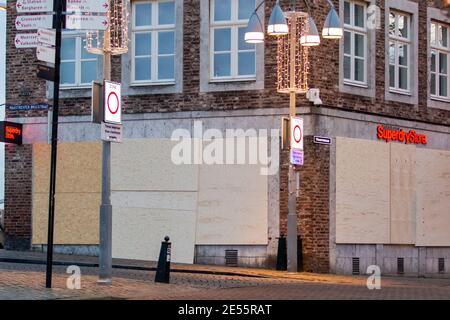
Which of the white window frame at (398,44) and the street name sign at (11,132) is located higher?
the white window frame at (398,44)

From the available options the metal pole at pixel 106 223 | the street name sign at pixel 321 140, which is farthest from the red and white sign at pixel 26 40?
the street name sign at pixel 321 140

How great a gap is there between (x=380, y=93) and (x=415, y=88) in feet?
5.58

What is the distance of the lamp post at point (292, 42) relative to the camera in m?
24.1

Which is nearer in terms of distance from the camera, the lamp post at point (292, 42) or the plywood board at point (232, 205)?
the lamp post at point (292, 42)

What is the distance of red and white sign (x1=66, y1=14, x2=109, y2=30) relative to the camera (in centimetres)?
1852

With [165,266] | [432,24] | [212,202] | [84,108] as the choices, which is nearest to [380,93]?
[432,24]

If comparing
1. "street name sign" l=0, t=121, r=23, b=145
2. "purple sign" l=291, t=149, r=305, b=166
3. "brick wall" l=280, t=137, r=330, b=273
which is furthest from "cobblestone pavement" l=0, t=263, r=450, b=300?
"street name sign" l=0, t=121, r=23, b=145

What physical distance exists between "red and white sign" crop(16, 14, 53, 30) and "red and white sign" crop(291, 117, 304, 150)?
318 inches

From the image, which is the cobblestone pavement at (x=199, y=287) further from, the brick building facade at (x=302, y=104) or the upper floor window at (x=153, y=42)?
the upper floor window at (x=153, y=42)

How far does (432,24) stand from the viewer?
31391 mm

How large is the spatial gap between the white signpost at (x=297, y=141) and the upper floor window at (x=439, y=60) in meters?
7.56

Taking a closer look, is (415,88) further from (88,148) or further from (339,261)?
(88,148)
